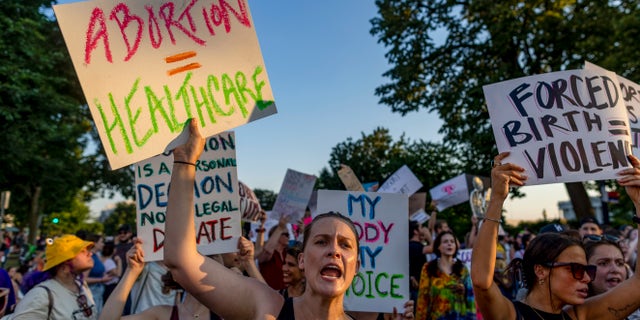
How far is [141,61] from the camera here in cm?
241

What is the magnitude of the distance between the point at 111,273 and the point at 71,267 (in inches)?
171

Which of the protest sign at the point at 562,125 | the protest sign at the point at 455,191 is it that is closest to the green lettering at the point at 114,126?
the protest sign at the point at 562,125

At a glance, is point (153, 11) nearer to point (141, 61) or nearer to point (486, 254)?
point (141, 61)

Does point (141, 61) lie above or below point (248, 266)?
above

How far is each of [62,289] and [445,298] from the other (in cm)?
369

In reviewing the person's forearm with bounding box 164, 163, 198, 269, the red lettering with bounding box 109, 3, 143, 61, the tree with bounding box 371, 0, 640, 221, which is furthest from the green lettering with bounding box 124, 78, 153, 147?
the tree with bounding box 371, 0, 640, 221

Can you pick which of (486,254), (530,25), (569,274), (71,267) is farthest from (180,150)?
(530,25)

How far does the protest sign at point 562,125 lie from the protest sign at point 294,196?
4538mm

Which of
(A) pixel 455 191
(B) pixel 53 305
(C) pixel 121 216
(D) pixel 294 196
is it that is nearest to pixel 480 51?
(A) pixel 455 191

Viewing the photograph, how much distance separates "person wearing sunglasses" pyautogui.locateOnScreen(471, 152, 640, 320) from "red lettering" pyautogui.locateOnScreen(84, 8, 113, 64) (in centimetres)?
193

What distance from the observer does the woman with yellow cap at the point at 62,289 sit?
384 centimetres

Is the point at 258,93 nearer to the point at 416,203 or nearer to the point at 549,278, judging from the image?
the point at 549,278

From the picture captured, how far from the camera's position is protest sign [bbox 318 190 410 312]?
14.2 ft

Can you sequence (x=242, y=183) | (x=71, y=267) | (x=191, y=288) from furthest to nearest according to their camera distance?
(x=242, y=183) < (x=71, y=267) < (x=191, y=288)
